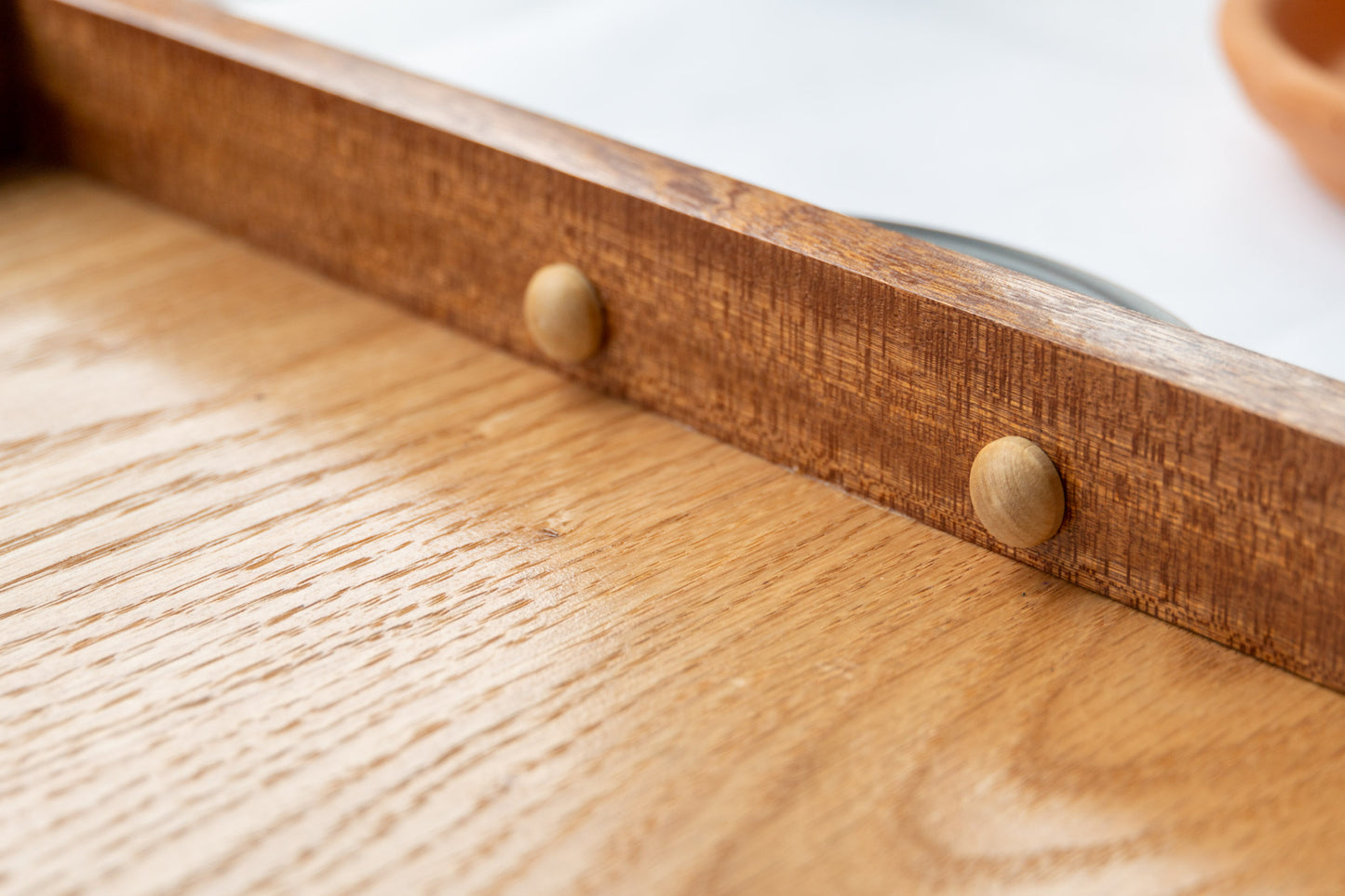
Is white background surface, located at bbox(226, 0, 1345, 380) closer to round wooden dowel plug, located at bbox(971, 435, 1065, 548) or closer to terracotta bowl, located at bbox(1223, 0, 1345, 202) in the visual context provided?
terracotta bowl, located at bbox(1223, 0, 1345, 202)

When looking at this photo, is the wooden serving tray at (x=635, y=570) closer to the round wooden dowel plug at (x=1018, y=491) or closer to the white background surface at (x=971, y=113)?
the round wooden dowel plug at (x=1018, y=491)

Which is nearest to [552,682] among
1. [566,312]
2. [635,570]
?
[635,570]

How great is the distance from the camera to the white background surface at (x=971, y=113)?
636 millimetres

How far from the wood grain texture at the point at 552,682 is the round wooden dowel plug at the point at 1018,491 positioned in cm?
2

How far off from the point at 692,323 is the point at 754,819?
19cm

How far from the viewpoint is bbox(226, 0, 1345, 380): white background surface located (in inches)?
25.0

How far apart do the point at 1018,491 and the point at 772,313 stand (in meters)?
0.10

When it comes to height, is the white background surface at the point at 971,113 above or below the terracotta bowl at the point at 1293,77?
below

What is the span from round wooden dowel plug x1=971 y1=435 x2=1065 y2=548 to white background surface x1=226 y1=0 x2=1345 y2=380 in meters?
0.20

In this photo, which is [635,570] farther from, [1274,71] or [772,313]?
[1274,71]

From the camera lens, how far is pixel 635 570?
438mm

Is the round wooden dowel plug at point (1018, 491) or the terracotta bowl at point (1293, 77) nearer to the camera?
the round wooden dowel plug at point (1018, 491)

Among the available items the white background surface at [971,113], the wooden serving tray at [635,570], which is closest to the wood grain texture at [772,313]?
the wooden serving tray at [635,570]

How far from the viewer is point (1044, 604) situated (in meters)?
0.42
